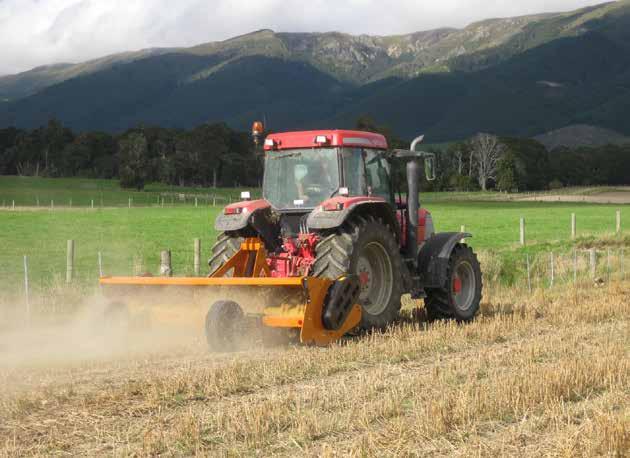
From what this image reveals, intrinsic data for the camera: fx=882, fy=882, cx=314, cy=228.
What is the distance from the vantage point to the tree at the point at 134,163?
332 feet

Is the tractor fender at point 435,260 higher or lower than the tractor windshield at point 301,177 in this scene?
lower

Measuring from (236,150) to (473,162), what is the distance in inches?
1363

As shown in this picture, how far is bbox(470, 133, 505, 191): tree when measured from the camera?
123m

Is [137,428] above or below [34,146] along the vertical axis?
below

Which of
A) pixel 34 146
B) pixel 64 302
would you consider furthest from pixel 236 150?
pixel 64 302

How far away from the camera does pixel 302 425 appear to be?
6.42 m

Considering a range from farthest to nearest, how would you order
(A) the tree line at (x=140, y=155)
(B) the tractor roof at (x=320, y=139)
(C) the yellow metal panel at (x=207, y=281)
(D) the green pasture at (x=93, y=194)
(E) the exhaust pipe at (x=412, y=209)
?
(A) the tree line at (x=140, y=155)
(D) the green pasture at (x=93, y=194)
(E) the exhaust pipe at (x=412, y=209)
(B) the tractor roof at (x=320, y=139)
(C) the yellow metal panel at (x=207, y=281)

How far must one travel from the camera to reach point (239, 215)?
11352mm

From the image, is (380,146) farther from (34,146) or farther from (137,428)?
(34,146)

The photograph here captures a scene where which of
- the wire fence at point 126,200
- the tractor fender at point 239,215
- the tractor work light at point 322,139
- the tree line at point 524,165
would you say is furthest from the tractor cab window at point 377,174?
the tree line at point 524,165

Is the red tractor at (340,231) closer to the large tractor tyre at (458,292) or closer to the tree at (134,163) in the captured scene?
the large tractor tyre at (458,292)

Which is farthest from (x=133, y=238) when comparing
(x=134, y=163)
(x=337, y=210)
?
(x=134, y=163)

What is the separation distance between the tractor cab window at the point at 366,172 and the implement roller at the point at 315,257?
2 cm

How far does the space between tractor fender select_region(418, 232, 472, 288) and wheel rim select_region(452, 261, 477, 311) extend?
0.62 m
